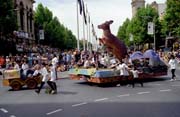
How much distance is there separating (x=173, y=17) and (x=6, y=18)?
2097cm

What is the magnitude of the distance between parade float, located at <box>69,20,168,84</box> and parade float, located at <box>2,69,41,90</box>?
2.83 metres

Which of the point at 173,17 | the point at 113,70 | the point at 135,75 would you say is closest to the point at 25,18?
the point at 173,17

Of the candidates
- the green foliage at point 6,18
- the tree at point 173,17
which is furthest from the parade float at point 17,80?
the tree at point 173,17

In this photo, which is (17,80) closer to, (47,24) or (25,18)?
(25,18)

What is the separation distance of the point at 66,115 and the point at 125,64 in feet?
35.5

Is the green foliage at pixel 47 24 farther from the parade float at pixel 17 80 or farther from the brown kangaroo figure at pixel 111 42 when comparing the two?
the parade float at pixel 17 80

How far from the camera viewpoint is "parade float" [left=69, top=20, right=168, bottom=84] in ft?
81.0

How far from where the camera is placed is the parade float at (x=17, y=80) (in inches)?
953

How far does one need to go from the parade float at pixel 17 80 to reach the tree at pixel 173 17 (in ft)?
116

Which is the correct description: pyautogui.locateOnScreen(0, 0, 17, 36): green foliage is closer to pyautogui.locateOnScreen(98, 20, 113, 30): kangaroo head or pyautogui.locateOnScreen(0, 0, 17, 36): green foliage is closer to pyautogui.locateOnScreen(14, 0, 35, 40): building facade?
pyautogui.locateOnScreen(14, 0, 35, 40): building facade

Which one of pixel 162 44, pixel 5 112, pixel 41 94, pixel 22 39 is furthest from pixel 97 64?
pixel 162 44

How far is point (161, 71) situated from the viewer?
27.9 m

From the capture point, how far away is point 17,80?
80.1 feet

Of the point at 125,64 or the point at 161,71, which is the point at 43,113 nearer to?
the point at 125,64
